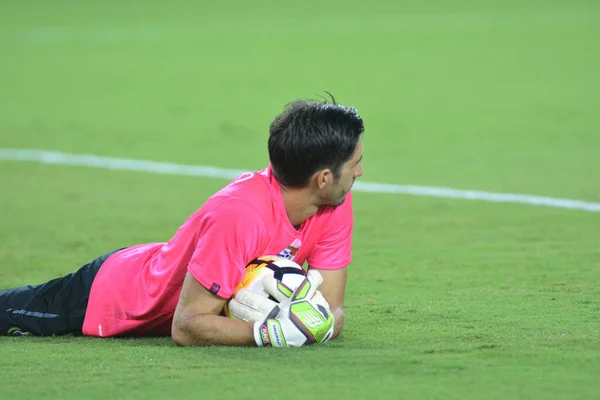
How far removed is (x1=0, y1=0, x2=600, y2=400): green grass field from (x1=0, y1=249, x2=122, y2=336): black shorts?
4.1 inches

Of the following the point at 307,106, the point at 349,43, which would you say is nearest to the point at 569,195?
the point at 307,106

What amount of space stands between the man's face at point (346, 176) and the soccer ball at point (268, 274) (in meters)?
0.35

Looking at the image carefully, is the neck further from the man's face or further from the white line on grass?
the white line on grass

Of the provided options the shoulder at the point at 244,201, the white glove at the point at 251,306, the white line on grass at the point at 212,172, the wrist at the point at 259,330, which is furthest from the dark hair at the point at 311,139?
the white line on grass at the point at 212,172

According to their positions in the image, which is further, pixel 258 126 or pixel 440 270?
pixel 258 126

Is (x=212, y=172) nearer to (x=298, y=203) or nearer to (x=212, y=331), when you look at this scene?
(x=298, y=203)

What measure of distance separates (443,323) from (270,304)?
1.03m

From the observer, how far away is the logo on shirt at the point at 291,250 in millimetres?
5090

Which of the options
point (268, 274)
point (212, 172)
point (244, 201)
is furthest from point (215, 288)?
point (212, 172)

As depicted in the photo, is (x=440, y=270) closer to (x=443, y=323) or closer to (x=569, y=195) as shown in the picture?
(x=443, y=323)

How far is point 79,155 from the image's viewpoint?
12227 millimetres

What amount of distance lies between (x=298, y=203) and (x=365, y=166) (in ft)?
21.0

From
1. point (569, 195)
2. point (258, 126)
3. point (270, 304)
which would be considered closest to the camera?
point (270, 304)

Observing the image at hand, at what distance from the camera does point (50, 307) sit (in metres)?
5.48
